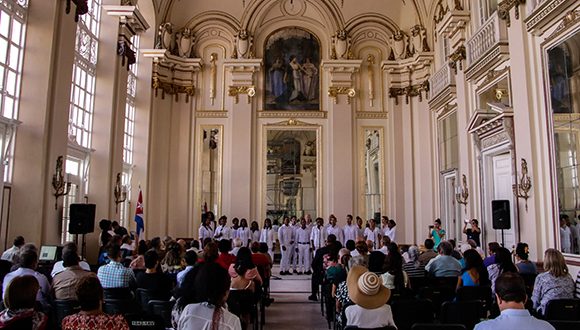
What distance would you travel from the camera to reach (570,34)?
8.03 meters

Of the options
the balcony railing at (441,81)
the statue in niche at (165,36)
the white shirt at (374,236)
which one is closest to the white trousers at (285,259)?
the white shirt at (374,236)

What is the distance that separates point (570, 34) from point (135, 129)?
12.4 meters

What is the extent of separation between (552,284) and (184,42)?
15.1 m

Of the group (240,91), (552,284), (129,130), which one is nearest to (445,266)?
(552,284)

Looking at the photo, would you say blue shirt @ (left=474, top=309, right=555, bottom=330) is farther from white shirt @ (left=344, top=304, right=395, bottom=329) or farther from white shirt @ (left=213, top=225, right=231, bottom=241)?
white shirt @ (left=213, top=225, right=231, bottom=241)

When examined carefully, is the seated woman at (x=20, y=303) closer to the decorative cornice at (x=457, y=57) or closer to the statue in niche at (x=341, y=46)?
the decorative cornice at (x=457, y=57)

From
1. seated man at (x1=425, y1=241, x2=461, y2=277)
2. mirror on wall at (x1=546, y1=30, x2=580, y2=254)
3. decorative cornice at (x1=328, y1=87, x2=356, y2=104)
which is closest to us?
seated man at (x1=425, y1=241, x2=461, y2=277)

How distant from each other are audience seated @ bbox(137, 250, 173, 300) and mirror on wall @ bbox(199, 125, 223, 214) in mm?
11524

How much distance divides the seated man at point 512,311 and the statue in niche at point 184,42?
16.0 m

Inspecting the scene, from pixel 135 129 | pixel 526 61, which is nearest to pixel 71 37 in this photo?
pixel 135 129

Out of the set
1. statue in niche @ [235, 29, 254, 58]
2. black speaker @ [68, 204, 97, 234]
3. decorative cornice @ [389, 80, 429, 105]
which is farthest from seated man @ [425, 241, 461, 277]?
statue in niche @ [235, 29, 254, 58]

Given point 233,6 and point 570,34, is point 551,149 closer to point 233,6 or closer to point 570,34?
point 570,34

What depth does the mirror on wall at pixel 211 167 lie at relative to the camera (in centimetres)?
1695

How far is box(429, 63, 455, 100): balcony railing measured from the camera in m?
13.6
